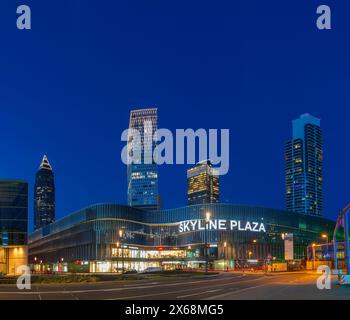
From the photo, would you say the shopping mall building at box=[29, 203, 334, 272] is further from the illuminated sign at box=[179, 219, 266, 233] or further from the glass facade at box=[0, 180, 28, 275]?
the glass facade at box=[0, 180, 28, 275]

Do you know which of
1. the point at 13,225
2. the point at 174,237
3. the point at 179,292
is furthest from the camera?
the point at 174,237

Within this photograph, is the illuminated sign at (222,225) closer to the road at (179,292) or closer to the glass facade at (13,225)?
A: the glass facade at (13,225)

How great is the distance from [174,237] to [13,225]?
68689 mm

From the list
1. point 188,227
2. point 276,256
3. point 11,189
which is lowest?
point 276,256

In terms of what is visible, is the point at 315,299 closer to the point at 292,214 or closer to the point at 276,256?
the point at 276,256

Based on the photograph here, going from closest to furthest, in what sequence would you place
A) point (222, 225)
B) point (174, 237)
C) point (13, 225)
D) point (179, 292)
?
point (179, 292), point (13, 225), point (222, 225), point (174, 237)

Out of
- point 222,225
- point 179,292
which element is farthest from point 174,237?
point 179,292

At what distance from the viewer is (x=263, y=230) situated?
156000 millimetres

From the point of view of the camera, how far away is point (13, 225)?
9975cm

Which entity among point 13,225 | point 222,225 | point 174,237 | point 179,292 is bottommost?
point 174,237

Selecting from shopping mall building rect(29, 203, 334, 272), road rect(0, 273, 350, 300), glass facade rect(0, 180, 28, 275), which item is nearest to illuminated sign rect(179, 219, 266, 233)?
shopping mall building rect(29, 203, 334, 272)

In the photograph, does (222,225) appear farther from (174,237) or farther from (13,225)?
(13,225)
